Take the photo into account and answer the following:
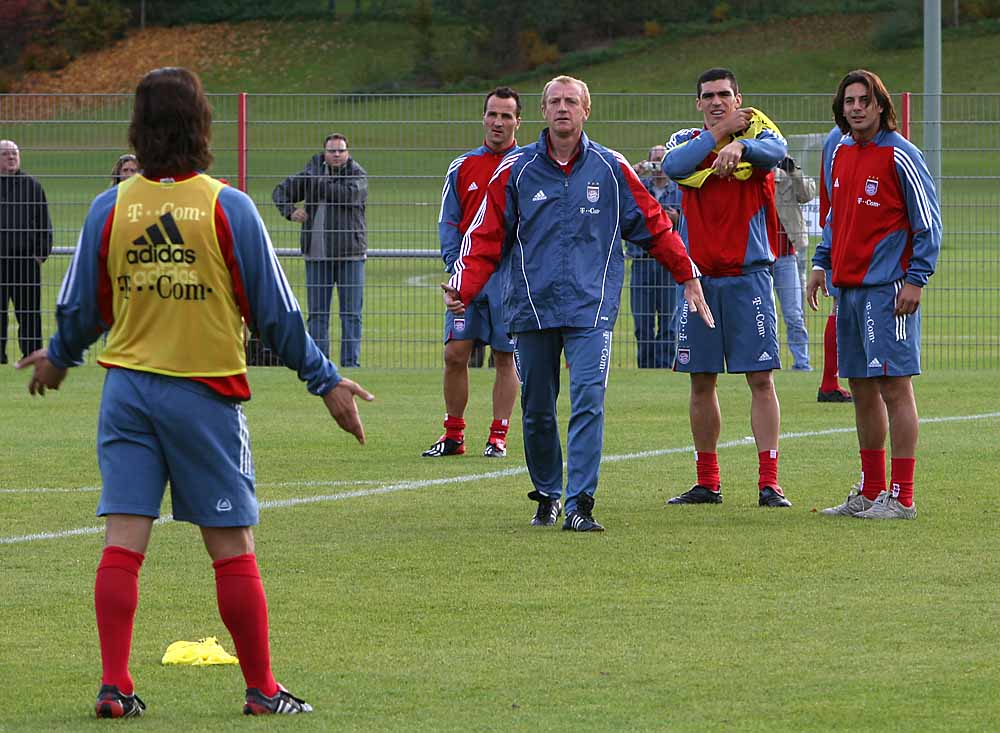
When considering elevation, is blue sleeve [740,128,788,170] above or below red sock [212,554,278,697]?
above

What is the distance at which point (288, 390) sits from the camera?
1587 centimetres

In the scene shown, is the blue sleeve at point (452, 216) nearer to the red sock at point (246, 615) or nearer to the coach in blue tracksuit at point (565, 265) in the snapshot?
the coach in blue tracksuit at point (565, 265)

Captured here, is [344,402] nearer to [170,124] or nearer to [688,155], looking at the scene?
[170,124]

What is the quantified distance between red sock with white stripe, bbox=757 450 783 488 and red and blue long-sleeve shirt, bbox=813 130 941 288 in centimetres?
101

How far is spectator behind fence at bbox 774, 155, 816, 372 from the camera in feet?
57.0

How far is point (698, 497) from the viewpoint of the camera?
32.5 ft

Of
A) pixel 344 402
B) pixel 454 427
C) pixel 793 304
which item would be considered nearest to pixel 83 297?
pixel 344 402

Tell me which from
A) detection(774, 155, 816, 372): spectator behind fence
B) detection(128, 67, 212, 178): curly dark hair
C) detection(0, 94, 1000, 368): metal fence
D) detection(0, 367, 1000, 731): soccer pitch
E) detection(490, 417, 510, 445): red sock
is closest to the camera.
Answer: detection(128, 67, 212, 178): curly dark hair

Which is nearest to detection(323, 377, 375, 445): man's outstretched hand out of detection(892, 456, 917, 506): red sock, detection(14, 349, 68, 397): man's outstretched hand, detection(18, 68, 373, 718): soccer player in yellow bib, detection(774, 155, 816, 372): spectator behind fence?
detection(18, 68, 373, 718): soccer player in yellow bib

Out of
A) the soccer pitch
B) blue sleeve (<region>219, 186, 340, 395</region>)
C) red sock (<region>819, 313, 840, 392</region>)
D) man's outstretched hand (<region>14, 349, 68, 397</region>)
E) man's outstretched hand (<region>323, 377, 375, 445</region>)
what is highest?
blue sleeve (<region>219, 186, 340, 395</region>)

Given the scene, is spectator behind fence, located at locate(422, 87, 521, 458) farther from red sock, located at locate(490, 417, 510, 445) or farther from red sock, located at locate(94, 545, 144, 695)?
red sock, located at locate(94, 545, 144, 695)

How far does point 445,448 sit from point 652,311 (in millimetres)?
6140

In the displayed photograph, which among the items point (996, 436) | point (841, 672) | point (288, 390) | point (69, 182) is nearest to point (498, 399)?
point (996, 436)

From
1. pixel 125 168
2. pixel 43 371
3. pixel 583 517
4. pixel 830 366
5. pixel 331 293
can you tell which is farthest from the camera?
pixel 331 293
